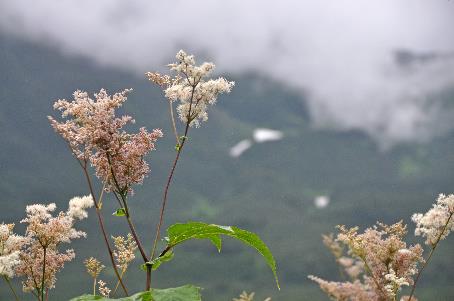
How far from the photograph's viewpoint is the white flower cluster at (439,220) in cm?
459

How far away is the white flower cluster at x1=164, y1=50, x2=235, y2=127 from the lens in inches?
128

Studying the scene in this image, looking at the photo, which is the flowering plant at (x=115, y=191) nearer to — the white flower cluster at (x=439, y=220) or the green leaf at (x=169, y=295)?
the green leaf at (x=169, y=295)

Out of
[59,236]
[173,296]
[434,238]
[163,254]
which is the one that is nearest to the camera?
[173,296]

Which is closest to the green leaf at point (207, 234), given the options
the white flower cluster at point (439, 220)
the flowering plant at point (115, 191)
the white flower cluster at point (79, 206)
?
the flowering plant at point (115, 191)

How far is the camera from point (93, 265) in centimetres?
363

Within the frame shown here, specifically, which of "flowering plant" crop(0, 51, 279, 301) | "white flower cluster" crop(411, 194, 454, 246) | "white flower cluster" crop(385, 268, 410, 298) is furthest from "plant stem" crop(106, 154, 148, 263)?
"white flower cluster" crop(411, 194, 454, 246)

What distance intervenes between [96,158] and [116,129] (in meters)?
0.21

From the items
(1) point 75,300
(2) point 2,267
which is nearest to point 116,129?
(1) point 75,300

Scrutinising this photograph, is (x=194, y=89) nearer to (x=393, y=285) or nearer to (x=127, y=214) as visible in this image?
(x=127, y=214)

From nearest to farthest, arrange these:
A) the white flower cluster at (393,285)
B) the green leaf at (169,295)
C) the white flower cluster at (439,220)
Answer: the green leaf at (169,295)
the white flower cluster at (393,285)
the white flower cluster at (439,220)

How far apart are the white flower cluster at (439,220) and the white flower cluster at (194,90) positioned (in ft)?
7.95

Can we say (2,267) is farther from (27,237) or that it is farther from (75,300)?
(75,300)

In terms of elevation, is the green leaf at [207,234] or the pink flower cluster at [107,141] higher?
the pink flower cluster at [107,141]

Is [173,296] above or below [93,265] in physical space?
below
